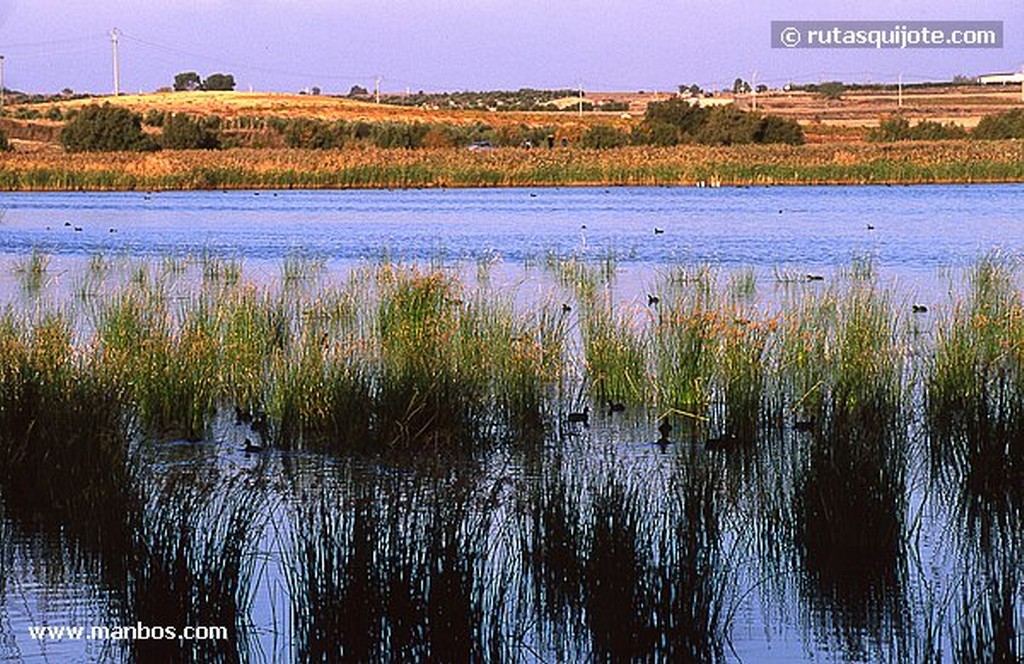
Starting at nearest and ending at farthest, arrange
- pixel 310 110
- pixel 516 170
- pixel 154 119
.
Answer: pixel 516 170 < pixel 154 119 < pixel 310 110

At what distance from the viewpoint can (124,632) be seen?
5.10 meters

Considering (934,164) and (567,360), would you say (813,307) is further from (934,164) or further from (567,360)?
(934,164)

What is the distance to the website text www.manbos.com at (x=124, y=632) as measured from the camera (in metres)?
4.96

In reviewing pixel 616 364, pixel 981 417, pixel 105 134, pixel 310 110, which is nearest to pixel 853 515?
pixel 981 417

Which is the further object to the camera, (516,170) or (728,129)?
(728,129)

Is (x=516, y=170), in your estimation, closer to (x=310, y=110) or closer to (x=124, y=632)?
(x=124, y=632)

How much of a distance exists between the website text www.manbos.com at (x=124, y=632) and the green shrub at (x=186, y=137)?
6265 cm

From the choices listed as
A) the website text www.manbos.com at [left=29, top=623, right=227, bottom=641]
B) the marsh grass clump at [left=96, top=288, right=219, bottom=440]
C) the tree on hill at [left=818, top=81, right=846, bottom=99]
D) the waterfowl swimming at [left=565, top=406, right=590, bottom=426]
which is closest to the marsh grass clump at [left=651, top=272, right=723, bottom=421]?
the waterfowl swimming at [left=565, top=406, right=590, bottom=426]

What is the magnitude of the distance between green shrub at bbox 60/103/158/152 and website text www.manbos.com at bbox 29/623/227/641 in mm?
60381

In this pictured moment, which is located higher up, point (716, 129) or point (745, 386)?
point (716, 129)

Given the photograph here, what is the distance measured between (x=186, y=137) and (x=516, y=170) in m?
24.8

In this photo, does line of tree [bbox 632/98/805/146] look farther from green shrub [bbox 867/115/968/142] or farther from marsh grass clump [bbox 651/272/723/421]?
marsh grass clump [bbox 651/272/723/421]

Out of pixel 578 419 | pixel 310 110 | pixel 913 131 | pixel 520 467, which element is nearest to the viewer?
pixel 520 467

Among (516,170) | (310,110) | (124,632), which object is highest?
(310,110)
